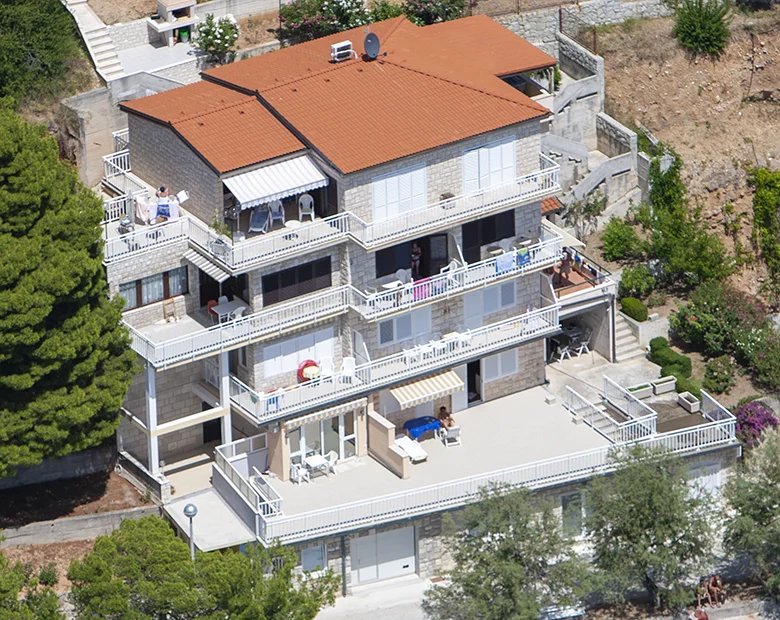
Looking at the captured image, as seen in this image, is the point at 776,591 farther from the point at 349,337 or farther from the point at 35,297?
the point at 35,297

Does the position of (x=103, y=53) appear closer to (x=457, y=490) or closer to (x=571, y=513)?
(x=457, y=490)

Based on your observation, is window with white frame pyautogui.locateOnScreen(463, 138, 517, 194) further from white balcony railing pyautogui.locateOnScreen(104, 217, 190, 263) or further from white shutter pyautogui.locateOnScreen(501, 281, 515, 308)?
white balcony railing pyautogui.locateOnScreen(104, 217, 190, 263)

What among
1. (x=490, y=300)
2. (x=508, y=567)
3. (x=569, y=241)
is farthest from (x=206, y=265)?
(x=569, y=241)

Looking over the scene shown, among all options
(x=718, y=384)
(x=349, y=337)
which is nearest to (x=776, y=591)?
(x=718, y=384)

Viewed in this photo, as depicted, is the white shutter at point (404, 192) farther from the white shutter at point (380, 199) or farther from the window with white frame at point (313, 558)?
the window with white frame at point (313, 558)

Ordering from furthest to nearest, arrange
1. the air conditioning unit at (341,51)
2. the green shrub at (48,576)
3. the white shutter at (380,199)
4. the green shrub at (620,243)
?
the green shrub at (620,243), the air conditioning unit at (341,51), the white shutter at (380,199), the green shrub at (48,576)

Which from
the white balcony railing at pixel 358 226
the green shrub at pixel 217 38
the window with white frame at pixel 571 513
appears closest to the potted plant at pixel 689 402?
the window with white frame at pixel 571 513
